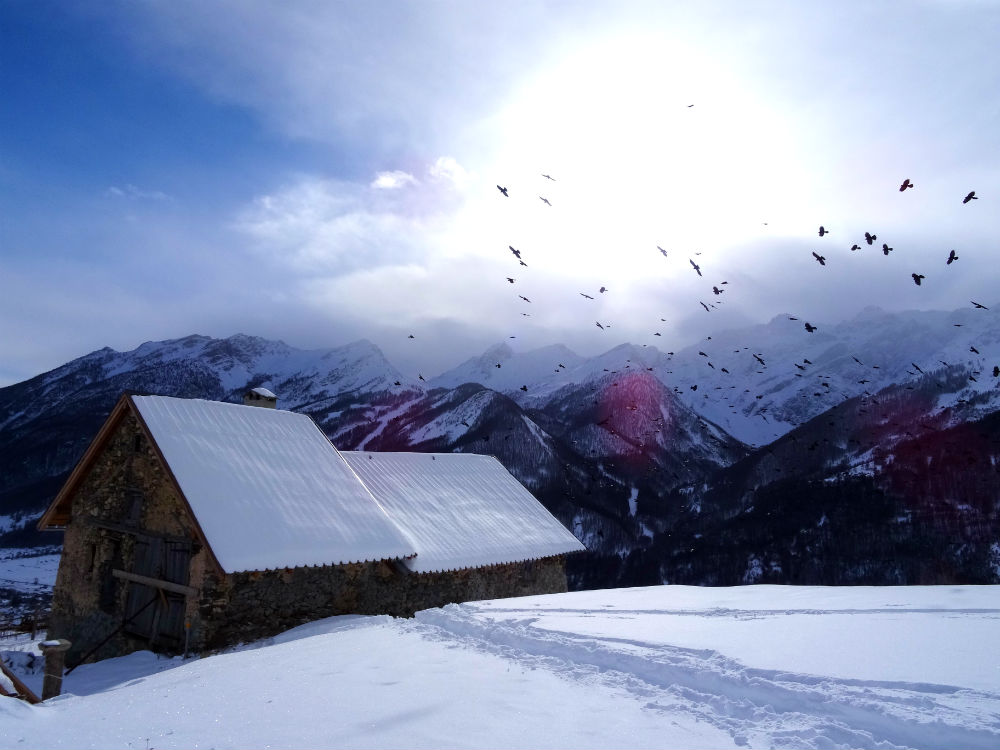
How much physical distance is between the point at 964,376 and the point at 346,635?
20959cm

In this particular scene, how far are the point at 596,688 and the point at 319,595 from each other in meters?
9.19

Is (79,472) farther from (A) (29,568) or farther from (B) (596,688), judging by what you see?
(A) (29,568)

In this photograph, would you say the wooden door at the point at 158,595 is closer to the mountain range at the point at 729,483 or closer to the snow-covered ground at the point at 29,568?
the mountain range at the point at 729,483

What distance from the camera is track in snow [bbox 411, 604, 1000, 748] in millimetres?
4863

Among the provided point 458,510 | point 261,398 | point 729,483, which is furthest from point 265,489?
point 729,483

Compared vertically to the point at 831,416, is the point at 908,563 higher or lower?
lower

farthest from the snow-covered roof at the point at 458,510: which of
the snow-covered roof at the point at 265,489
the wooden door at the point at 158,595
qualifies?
the wooden door at the point at 158,595

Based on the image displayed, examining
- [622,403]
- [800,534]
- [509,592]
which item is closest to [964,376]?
[622,403]

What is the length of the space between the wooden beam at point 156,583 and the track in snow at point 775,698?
7.98 m

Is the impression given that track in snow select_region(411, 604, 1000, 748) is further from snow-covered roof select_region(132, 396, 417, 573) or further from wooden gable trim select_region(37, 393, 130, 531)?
wooden gable trim select_region(37, 393, 130, 531)

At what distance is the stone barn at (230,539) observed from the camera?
12.8 metres

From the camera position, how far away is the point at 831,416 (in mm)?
118000

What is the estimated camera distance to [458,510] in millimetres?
20531

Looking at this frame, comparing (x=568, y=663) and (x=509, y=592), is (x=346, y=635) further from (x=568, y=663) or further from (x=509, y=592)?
(x=509, y=592)
